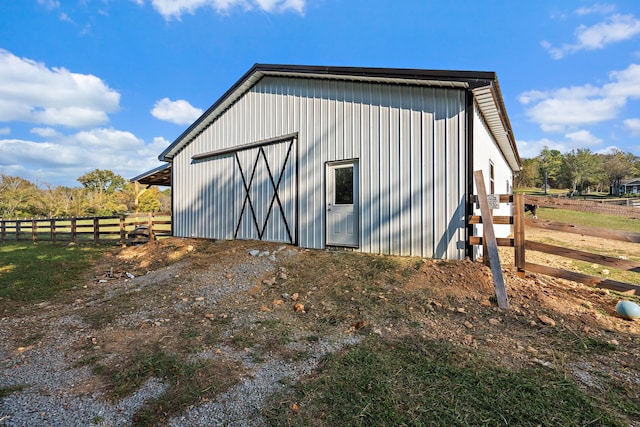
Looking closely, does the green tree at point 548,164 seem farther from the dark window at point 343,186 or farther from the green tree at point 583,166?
the dark window at point 343,186

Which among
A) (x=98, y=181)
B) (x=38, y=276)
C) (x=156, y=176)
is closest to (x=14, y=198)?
(x=98, y=181)

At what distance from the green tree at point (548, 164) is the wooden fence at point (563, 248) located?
58.4 metres

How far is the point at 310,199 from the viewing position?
7867 mm

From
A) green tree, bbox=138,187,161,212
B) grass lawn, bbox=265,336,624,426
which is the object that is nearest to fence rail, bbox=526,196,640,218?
grass lawn, bbox=265,336,624,426

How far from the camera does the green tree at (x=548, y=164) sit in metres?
54.3

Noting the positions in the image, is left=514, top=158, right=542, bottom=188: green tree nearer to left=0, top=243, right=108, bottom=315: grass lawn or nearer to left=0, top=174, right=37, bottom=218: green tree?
left=0, top=243, right=108, bottom=315: grass lawn

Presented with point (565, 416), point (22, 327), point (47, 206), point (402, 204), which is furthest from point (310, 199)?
point (47, 206)

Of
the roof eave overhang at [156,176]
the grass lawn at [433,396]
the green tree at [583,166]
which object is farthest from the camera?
the green tree at [583,166]

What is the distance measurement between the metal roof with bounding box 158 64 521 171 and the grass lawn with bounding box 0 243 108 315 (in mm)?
5604

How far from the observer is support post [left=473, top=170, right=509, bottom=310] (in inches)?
161

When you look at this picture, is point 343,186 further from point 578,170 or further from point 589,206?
point 578,170

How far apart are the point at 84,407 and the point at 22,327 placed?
3.06 metres

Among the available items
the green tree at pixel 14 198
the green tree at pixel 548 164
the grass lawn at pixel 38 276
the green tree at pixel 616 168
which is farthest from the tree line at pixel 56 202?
the green tree at pixel 616 168

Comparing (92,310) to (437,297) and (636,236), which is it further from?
(636,236)
